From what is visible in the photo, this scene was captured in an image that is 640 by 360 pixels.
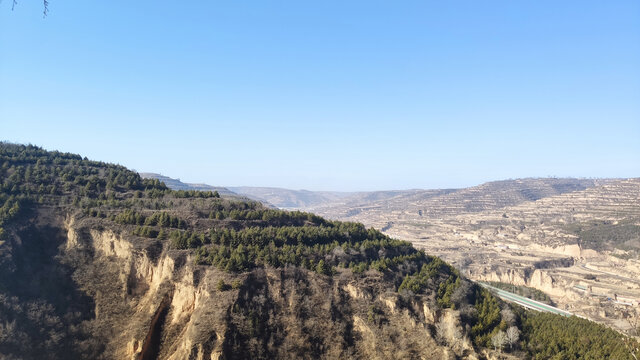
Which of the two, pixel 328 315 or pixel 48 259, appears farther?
pixel 48 259

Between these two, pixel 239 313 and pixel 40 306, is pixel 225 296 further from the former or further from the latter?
pixel 40 306

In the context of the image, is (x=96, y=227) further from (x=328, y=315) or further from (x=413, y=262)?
(x=413, y=262)

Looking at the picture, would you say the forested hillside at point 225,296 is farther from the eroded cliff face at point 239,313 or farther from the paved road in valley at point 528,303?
the paved road in valley at point 528,303

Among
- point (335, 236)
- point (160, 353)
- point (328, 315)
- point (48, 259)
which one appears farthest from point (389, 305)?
point (48, 259)

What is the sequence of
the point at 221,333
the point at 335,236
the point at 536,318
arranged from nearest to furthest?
1. the point at 221,333
2. the point at 536,318
3. the point at 335,236

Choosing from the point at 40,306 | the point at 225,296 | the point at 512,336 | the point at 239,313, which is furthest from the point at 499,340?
the point at 40,306

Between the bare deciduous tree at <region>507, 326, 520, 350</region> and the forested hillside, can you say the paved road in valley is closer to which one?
the forested hillside
